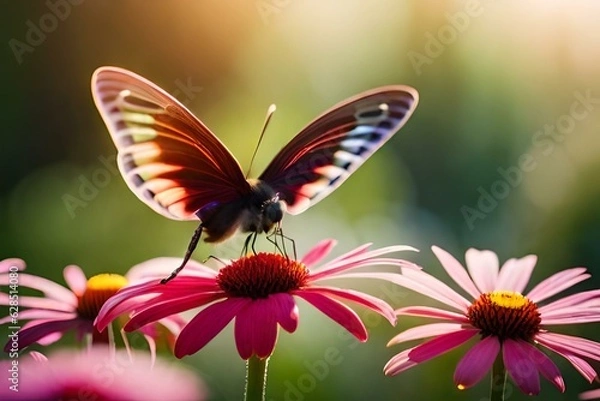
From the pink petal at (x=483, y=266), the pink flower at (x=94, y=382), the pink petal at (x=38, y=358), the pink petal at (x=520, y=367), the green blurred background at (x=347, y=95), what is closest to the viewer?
the pink flower at (x=94, y=382)

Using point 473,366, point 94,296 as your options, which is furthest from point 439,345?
point 94,296

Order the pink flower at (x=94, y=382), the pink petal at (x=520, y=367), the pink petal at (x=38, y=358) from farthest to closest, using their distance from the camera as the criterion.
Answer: the pink petal at (x=520, y=367), the pink petal at (x=38, y=358), the pink flower at (x=94, y=382)

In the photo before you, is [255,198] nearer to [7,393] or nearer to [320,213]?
[7,393]

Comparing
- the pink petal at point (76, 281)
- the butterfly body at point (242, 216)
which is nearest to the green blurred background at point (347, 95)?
the pink petal at point (76, 281)

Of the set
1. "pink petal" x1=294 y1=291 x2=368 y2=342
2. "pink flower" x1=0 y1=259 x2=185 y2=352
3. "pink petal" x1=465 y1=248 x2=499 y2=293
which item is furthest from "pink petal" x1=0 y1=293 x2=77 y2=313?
"pink petal" x1=465 y1=248 x2=499 y2=293

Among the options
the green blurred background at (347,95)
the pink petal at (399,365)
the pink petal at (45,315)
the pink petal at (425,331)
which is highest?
the green blurred background at (347,95)

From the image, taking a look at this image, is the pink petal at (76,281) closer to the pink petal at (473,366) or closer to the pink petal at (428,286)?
the pink petal at (428,286)

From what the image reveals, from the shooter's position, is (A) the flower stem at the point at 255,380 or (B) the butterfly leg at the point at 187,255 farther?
(B) the butterfly leg at the point at 187,255

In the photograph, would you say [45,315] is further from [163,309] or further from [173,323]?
[163,309]
